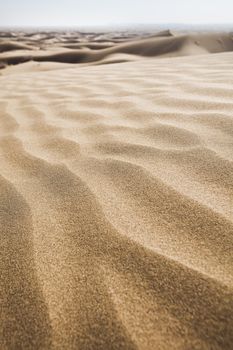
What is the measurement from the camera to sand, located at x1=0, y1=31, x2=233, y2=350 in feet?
2.35

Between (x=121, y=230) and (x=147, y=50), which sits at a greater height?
(x=147, y=50)

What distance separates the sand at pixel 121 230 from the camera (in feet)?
2.35

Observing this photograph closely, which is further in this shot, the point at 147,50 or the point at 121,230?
the point at 147,50

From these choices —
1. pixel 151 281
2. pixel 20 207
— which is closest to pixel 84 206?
pixel 20 207

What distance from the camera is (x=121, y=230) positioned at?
0.96 metres

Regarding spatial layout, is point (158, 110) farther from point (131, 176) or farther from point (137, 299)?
point (137, 299)

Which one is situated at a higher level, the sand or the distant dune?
the distant dune

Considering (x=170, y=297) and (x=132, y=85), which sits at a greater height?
(x=132, y=85)

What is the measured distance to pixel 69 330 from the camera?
2.38 ft

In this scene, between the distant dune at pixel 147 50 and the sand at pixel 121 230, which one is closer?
Result: the sand at pixel 121 230

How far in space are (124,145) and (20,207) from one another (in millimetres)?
559

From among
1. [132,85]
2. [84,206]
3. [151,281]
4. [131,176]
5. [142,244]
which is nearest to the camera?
[151,281]

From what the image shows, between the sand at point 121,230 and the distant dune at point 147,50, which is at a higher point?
the distant dune at point 147,50

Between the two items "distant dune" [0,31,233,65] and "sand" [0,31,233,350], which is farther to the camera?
"distant dune" [0,31,233,65]
